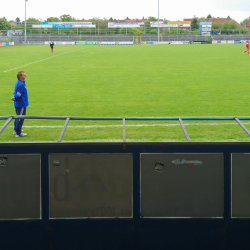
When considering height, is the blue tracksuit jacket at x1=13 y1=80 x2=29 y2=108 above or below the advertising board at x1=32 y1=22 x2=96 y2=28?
below

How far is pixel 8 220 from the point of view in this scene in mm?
5527

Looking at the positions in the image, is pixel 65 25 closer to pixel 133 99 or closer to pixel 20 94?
pixel 133 99

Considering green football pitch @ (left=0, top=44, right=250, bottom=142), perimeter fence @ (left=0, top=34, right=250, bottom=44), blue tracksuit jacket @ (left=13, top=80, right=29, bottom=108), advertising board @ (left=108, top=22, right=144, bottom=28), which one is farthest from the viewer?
advertising board @ (left=108, top=22, right=144, bottom=28)

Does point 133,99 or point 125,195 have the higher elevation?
point 133,99

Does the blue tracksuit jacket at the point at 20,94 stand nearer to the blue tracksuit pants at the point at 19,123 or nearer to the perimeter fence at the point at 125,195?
the blue tracksuit pants at the point at 19,123

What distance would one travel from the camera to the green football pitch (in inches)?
452

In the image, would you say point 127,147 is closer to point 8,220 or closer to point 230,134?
point 8,220

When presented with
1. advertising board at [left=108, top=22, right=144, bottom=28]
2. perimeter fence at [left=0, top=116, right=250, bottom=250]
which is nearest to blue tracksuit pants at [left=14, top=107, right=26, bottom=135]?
perimeter fence at [left=0, top=116, right=250, bottom=250]

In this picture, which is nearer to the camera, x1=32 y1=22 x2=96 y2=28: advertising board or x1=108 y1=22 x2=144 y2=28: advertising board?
x1=32 y1=22 x2=96 y2=28: advertising board

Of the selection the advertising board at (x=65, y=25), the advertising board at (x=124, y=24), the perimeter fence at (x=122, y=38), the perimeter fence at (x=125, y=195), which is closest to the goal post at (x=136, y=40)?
the perimeter fence at (x=122, y=38)

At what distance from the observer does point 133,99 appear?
16.9 metres

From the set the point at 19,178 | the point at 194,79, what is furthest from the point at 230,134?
the point at 194,79

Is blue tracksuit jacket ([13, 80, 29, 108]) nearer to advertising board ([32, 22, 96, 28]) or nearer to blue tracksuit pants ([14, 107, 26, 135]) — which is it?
blue tracksuit pants ([14, 107, 26, 135])

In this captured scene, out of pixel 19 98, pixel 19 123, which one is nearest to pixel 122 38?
pixel 19 98
